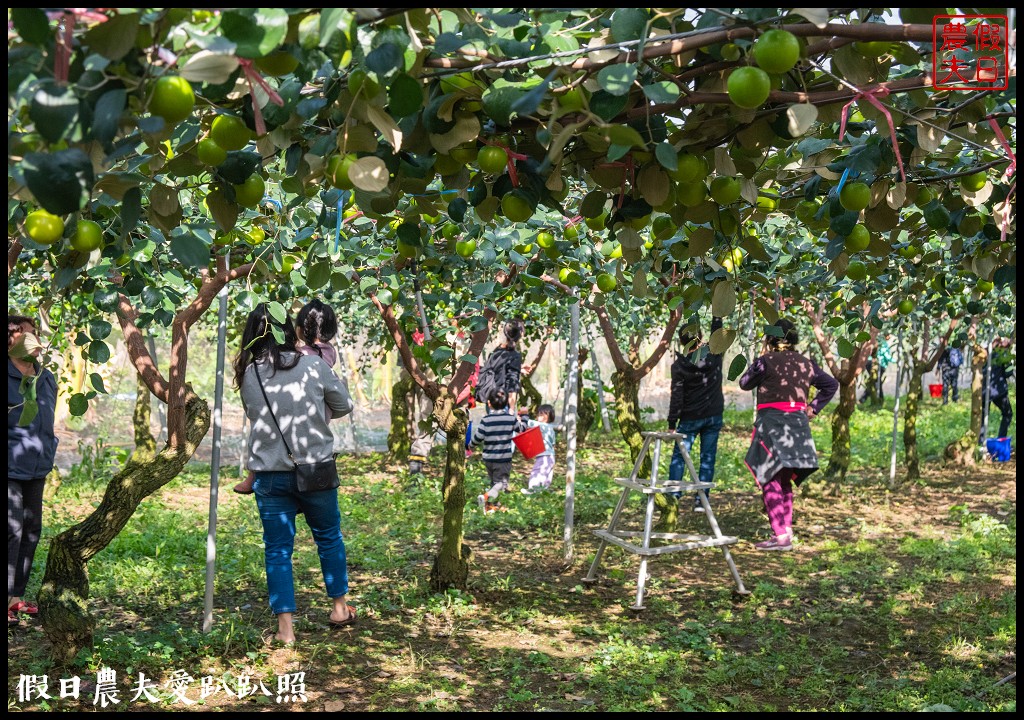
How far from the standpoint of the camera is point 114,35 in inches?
38.4

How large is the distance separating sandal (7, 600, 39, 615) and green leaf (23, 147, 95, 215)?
3382 mm

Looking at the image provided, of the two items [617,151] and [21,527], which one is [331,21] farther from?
[21,527]

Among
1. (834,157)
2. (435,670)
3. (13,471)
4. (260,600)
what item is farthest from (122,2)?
(260,600)

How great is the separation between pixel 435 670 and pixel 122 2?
2.90m

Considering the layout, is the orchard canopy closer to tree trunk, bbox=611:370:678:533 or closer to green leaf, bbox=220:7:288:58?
green leaf, bbox=220:7:288:58

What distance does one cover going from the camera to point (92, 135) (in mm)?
988

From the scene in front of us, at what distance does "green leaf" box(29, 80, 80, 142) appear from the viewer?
92cm

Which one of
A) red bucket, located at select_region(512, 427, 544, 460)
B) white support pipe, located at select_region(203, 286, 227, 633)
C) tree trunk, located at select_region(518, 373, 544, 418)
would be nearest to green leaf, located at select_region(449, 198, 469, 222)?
white support pipe, located at select_region(203, 286, 227, 633)

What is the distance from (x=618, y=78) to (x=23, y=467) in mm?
3440

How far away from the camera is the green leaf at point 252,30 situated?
100 centimetres

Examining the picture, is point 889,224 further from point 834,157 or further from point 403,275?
point 403,275

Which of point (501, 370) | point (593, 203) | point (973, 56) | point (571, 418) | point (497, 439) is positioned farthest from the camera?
point (497, 439)

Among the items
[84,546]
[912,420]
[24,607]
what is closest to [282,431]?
[84,546]

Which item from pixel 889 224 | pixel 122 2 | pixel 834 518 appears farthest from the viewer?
pixel 834 518
